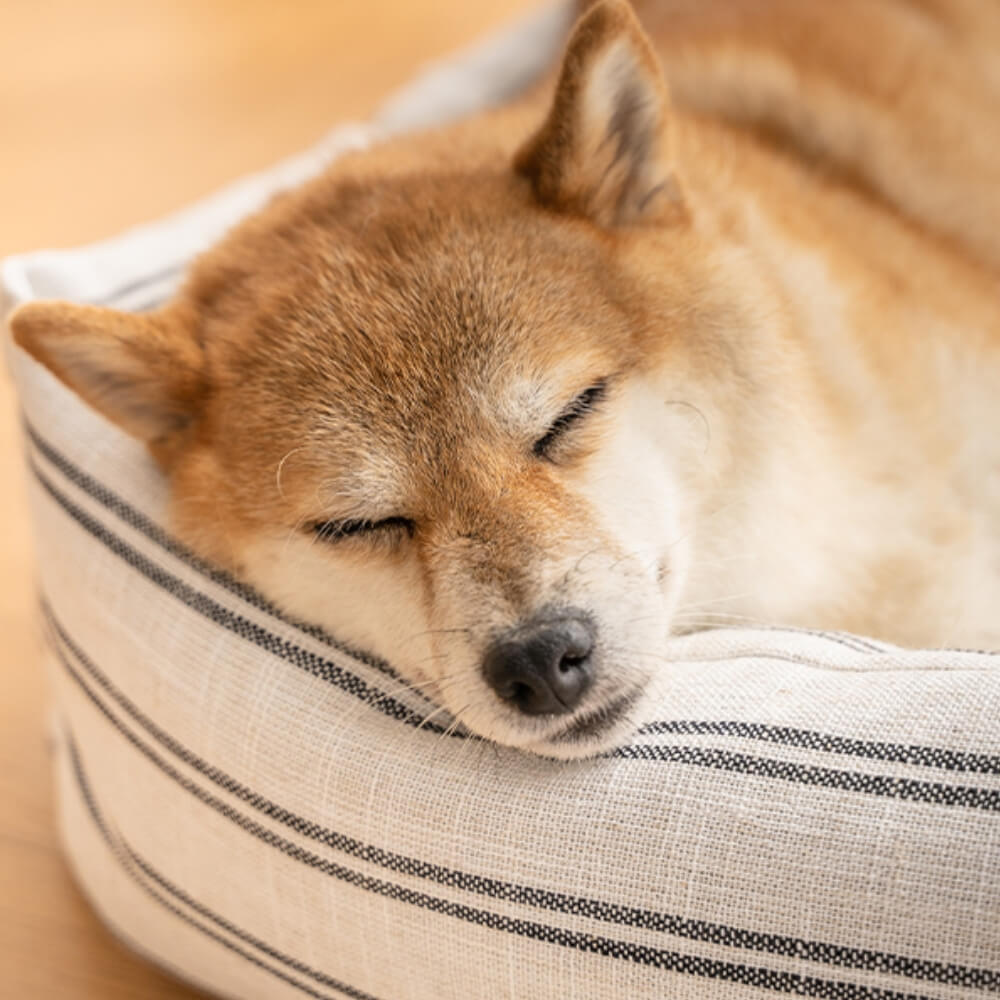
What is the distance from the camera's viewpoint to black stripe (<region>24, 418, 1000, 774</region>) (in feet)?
3.21

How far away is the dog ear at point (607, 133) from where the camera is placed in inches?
49.9

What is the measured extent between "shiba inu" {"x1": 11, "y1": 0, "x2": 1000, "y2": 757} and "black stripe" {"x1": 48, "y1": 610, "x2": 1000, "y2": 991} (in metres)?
0.14

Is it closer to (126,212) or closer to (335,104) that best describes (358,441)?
(126,212)

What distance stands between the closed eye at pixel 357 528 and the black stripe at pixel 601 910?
0.27 metres

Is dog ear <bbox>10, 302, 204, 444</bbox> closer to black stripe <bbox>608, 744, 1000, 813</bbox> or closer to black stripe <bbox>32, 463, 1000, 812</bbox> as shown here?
black stripe <bbox>32, 463, 1000, 812</bbox>

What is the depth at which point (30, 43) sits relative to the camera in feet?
13.1

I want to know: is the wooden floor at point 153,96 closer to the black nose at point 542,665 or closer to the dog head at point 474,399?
the dog head at point 474,399

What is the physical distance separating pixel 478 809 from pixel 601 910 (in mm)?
147

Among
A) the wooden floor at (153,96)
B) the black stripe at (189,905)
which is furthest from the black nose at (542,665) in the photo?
the wooden floor at (153,96)

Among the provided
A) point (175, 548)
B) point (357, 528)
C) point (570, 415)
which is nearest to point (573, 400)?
point (570, 415)

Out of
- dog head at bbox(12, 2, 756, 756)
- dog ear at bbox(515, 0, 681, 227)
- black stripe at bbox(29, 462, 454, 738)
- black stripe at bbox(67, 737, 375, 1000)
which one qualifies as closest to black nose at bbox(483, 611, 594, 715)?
dog head at bbox(12, 2, 756, 756)

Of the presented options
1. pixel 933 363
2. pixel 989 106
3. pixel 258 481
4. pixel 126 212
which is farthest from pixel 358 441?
pixel 126 212

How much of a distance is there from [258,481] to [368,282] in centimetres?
25

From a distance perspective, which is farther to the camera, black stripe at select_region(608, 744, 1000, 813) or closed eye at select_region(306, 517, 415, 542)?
closed eye at select_region(306, 517, 415, 542)
